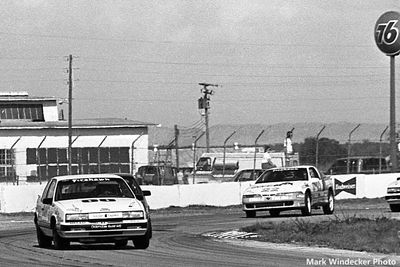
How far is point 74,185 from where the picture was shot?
65.2ft

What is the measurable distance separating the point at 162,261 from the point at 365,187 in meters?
29.2

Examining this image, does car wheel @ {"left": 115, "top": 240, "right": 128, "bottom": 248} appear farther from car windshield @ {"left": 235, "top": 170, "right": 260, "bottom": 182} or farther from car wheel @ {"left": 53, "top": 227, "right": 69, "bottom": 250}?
car windshield @ {"left": 235, "top": 170, "right": 260, "bottom": 182}

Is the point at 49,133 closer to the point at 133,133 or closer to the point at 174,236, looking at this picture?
the point at 133,133

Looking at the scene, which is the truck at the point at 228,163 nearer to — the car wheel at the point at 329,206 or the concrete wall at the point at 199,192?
the concrete wall at the point at 199,192

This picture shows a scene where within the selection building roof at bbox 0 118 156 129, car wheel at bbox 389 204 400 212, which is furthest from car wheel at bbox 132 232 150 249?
building roof at bbox 0 118 156 129

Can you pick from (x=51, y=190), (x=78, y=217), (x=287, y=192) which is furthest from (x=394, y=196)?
(x=78, y=217)

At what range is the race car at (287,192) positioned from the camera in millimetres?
29734

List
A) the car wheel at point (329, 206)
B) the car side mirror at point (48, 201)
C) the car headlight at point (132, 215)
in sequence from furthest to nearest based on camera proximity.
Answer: the car wheel at point (329, 206)
the car side mirror at point (48, 201)
the car headlight at point (132, 215)

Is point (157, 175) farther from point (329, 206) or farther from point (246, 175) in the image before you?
point (329, 206)

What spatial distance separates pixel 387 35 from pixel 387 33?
9 cm

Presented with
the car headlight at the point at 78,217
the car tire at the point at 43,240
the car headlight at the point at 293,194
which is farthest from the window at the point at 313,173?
the car headlight at the point at 78,217

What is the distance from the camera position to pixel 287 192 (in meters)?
29.8

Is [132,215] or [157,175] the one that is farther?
[157,175]

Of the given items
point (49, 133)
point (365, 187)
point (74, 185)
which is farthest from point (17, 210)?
point (49, 133)
